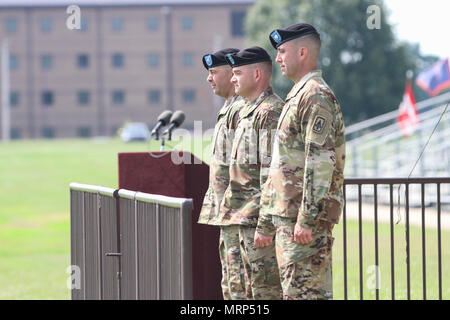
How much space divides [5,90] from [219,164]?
7361 cm

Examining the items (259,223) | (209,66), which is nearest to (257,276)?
(259,223)

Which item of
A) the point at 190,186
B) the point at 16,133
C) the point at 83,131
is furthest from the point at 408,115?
the point at 16,133

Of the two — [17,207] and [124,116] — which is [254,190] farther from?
[124,116]

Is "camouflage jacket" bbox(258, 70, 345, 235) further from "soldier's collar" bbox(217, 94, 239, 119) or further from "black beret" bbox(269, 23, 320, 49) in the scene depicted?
"soldier's collar" bbox(217, 94, 239, 119)

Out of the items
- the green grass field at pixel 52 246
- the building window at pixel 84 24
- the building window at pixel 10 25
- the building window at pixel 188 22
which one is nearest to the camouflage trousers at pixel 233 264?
the green grass field at pixel 52 246

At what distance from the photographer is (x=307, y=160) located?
180 inches

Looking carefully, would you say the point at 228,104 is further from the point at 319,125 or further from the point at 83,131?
the point at 83,131

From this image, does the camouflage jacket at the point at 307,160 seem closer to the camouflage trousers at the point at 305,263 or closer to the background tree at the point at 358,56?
the camouflage trousers at the point at 305,263

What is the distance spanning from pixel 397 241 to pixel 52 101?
6898cm

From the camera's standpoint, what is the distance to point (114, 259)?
210 inches

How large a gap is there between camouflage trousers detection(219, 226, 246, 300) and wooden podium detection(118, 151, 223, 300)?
67 cm

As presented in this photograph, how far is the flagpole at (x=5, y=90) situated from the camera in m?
74.9

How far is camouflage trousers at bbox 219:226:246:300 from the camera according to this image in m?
5.26
